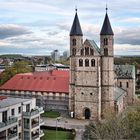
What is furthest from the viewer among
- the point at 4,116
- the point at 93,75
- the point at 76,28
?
the point at 76,28

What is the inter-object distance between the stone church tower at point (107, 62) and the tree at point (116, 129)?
17665mm

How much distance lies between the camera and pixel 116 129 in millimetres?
45531

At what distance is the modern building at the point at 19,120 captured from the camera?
4400cm

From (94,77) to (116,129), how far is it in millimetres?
22655

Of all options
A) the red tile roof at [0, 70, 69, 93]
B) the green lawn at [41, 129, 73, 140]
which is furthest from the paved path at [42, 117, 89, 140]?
the red tile roof at [0, 70, 69, 93]

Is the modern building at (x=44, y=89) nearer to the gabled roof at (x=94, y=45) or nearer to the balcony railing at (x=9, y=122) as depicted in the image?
the gabled roof at (x=94, y=45)

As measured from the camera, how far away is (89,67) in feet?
221

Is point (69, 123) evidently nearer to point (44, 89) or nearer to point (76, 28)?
point (44, 89)

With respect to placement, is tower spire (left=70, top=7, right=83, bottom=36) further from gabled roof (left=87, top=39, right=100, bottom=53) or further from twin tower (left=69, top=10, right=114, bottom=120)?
gabled roof (left=87, top=39, right=100, bottom=53)

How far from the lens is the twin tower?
67125 mm

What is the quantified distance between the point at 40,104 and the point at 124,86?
25.4 m

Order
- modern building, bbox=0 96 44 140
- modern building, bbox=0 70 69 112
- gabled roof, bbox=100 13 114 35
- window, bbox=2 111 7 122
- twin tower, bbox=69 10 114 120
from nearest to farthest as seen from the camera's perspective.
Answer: modern building, bbox=0 96 44 140
window, bbox=2 111 7 122
twin tower, bbox=69 10 114 120
gabled roof, bbox=100 13 114 35
modern building, bbox=0 70 69 112

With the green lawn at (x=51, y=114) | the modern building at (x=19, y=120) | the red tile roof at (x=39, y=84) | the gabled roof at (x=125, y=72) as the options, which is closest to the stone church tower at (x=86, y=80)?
the green lawn at (x=51, y=114)

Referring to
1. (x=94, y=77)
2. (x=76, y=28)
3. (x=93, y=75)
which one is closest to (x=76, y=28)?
(x=76, y=28)
